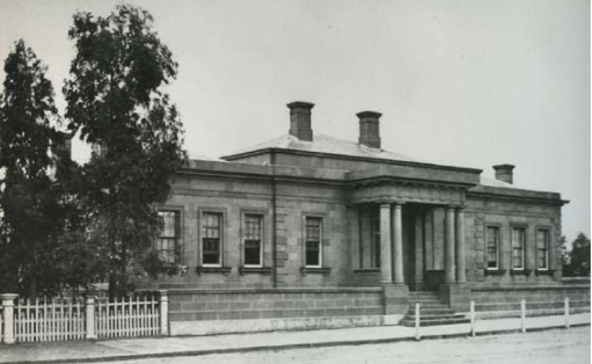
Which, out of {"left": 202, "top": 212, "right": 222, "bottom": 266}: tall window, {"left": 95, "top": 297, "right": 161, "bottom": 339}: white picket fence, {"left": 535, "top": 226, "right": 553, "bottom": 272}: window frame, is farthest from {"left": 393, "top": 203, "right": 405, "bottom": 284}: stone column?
{"left": 535, "top": 226, "right": 553, "bottom": 272}: window frame

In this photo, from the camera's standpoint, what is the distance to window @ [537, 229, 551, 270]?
117 feet

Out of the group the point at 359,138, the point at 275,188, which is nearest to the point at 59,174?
the point at 275,188

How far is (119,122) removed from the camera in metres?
19.4

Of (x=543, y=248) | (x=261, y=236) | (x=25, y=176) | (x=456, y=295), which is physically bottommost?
(x=456, y=295)

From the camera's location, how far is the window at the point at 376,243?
2869 centimetres

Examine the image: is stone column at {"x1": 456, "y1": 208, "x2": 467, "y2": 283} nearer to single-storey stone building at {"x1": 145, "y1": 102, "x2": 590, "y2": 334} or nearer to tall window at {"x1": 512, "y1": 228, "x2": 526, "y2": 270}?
single-storey stone building at {"x1": 145, "y1": 102, "x2": 590, "y2": 334}

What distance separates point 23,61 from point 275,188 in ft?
34.6

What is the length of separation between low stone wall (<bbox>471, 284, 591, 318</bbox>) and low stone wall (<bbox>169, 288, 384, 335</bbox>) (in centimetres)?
463

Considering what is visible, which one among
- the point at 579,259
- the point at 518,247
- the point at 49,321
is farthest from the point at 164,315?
the point at 579,259

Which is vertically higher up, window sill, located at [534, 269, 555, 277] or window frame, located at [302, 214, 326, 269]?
window frame, located at [302, 214, 326, 269]

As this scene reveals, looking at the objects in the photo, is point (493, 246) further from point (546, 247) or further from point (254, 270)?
point (254, 270)

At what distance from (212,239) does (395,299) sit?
601cm

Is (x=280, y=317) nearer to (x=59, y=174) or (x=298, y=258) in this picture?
(x=298, y=258)

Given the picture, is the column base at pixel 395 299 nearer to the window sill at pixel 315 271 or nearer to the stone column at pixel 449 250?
the stone column at pixel 449 250
